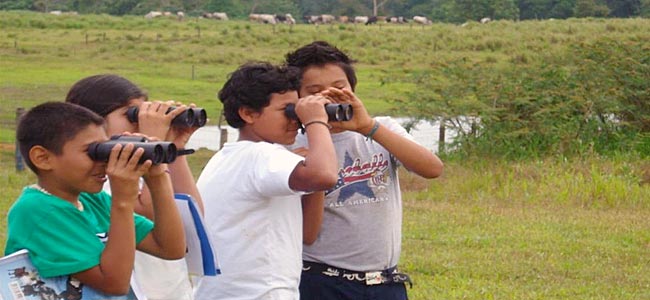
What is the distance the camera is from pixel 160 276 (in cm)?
347

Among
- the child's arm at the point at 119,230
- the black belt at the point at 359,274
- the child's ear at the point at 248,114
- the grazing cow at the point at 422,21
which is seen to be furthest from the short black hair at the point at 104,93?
the grazing cow at the point at 422,21

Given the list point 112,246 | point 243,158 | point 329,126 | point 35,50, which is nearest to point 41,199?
point 112,246

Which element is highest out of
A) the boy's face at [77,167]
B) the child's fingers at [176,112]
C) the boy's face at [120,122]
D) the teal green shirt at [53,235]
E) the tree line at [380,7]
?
the tree line at [380,7]

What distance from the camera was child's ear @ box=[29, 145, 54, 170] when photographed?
9.46 feet

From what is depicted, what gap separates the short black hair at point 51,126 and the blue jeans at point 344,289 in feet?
4.15

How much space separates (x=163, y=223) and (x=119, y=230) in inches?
8.9

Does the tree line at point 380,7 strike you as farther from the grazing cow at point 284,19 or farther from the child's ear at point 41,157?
the child's ear at point 41,157

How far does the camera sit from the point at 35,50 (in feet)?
121

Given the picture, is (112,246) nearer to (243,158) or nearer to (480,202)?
(243,158)

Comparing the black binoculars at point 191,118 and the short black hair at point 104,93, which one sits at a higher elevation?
the short black hair at point 104,93

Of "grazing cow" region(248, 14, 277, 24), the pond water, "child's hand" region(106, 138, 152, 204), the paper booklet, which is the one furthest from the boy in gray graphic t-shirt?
"grazing cow" region(248, 14, 277, 24)

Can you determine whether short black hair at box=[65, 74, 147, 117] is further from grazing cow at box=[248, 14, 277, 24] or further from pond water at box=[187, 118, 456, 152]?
grazing cow at box=[248, 14, 277, 24]

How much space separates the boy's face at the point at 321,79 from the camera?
3.88 meters

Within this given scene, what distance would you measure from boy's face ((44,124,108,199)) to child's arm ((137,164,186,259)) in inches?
5.3
